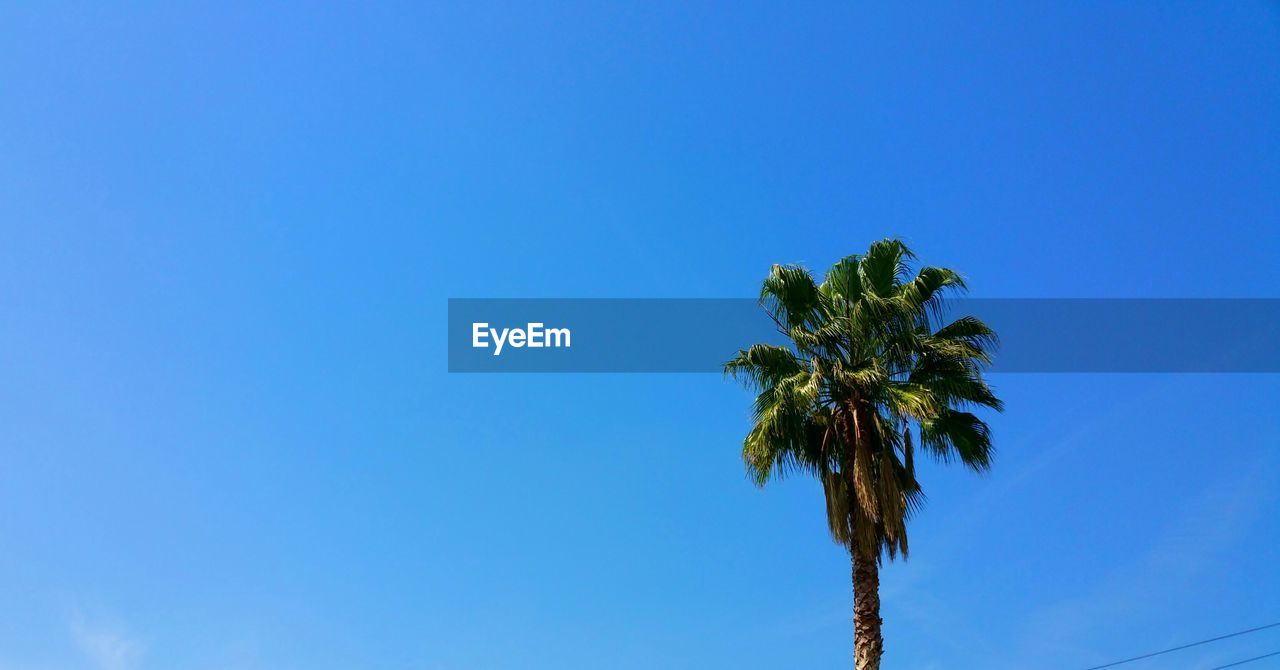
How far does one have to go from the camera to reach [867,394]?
76.8 ft

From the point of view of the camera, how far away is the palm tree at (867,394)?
74.1 feet

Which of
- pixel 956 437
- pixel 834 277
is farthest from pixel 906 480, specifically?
pixel 834 277

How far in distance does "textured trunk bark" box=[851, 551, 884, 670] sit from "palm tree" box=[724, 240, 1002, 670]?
0.04 metres

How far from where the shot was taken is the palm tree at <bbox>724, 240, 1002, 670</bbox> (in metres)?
22.6

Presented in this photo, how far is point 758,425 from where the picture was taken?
78.3ft

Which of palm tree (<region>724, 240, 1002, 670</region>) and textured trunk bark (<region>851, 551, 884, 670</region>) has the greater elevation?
palm tree (<region>724, 240, 1002, 670</region>)

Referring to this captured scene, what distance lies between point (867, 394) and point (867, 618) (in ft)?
14.9

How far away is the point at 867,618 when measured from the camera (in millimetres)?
21906

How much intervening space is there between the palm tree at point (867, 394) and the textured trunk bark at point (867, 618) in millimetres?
44

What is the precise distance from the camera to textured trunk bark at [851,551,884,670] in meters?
21.8

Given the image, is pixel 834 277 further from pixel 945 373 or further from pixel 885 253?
pixel 945 373

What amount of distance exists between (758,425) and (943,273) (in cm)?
514

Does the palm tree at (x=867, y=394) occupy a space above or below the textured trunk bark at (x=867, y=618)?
above

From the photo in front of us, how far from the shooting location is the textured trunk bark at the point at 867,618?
2175 cm
